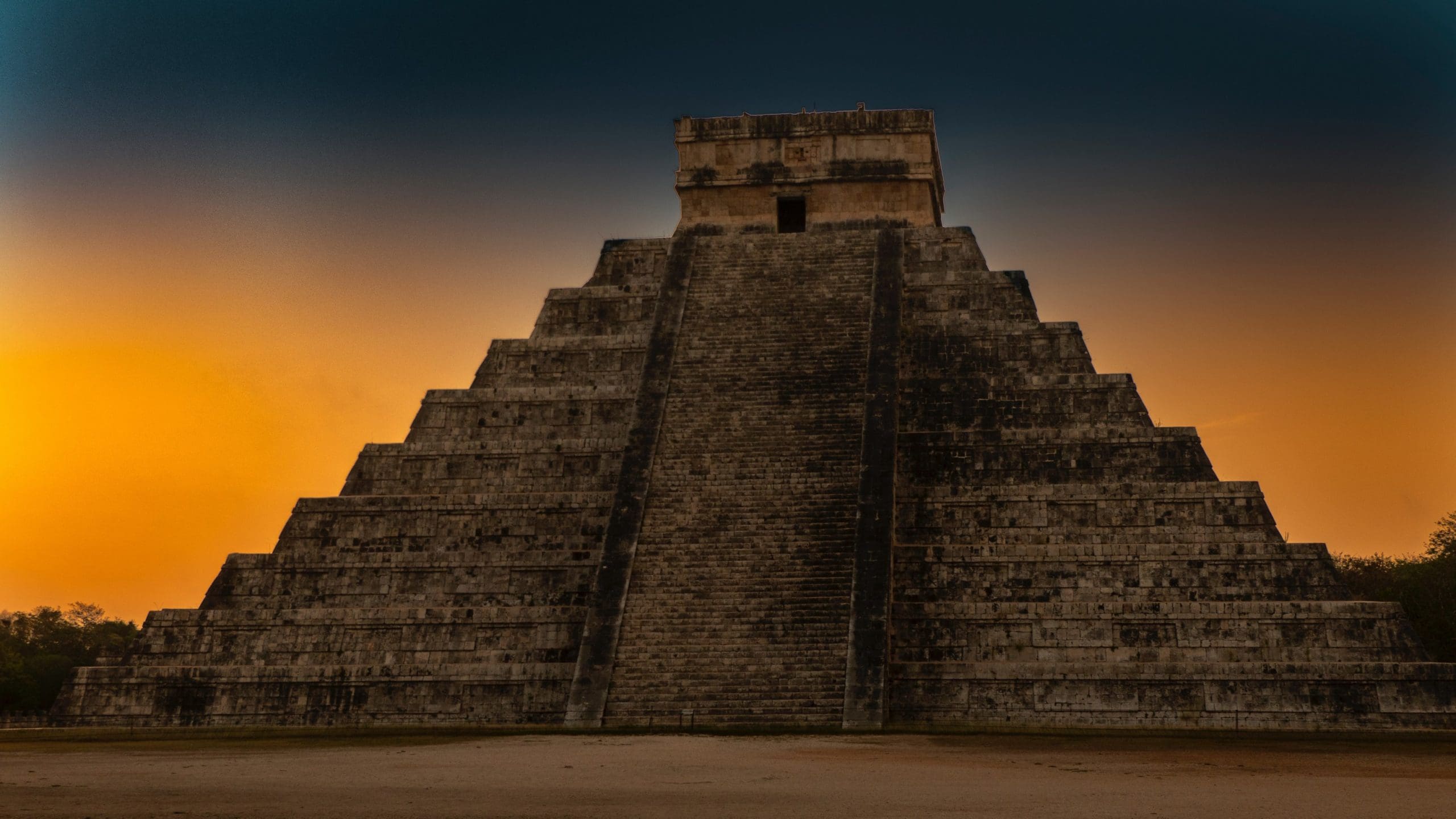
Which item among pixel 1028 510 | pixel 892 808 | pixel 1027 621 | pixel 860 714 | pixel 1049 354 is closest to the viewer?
pixel 892 808

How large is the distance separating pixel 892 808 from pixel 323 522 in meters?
16.7

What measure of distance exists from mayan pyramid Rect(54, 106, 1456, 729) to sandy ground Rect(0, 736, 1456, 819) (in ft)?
9.91

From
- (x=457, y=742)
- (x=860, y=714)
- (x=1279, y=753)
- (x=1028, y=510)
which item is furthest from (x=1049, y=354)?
(x=457, y=742)

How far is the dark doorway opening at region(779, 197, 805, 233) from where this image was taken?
3219 centimetres

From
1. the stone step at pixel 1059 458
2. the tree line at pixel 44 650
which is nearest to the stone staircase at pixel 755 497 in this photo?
the stone step at pixel 1059 458

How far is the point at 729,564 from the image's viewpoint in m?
23.0

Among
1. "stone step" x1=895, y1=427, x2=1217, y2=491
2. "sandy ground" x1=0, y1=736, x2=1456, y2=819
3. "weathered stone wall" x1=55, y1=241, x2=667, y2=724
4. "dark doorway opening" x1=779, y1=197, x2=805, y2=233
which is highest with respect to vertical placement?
"dark doorway opening" x1=779, y1=197, x2=805, y2=233

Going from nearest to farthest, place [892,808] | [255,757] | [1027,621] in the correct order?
[892,808] < [255,757] < [1027,621]

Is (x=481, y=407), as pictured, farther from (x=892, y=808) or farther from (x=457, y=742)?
(x=892, y=808)

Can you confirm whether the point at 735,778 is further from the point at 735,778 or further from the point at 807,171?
the point at 807,171

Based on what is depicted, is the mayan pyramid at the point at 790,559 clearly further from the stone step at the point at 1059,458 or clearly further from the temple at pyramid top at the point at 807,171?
the temple at pyramid top at the point at 807,171

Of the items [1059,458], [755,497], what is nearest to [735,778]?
[755,497]

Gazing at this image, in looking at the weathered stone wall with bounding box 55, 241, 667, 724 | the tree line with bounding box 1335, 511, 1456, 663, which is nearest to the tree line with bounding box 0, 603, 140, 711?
the weathered stone wall with bounding box 55, 241, 667, 724

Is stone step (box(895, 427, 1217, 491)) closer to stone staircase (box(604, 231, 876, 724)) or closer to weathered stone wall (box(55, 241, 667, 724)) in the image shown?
stone staircase (box(604, 231, 876, 724))
